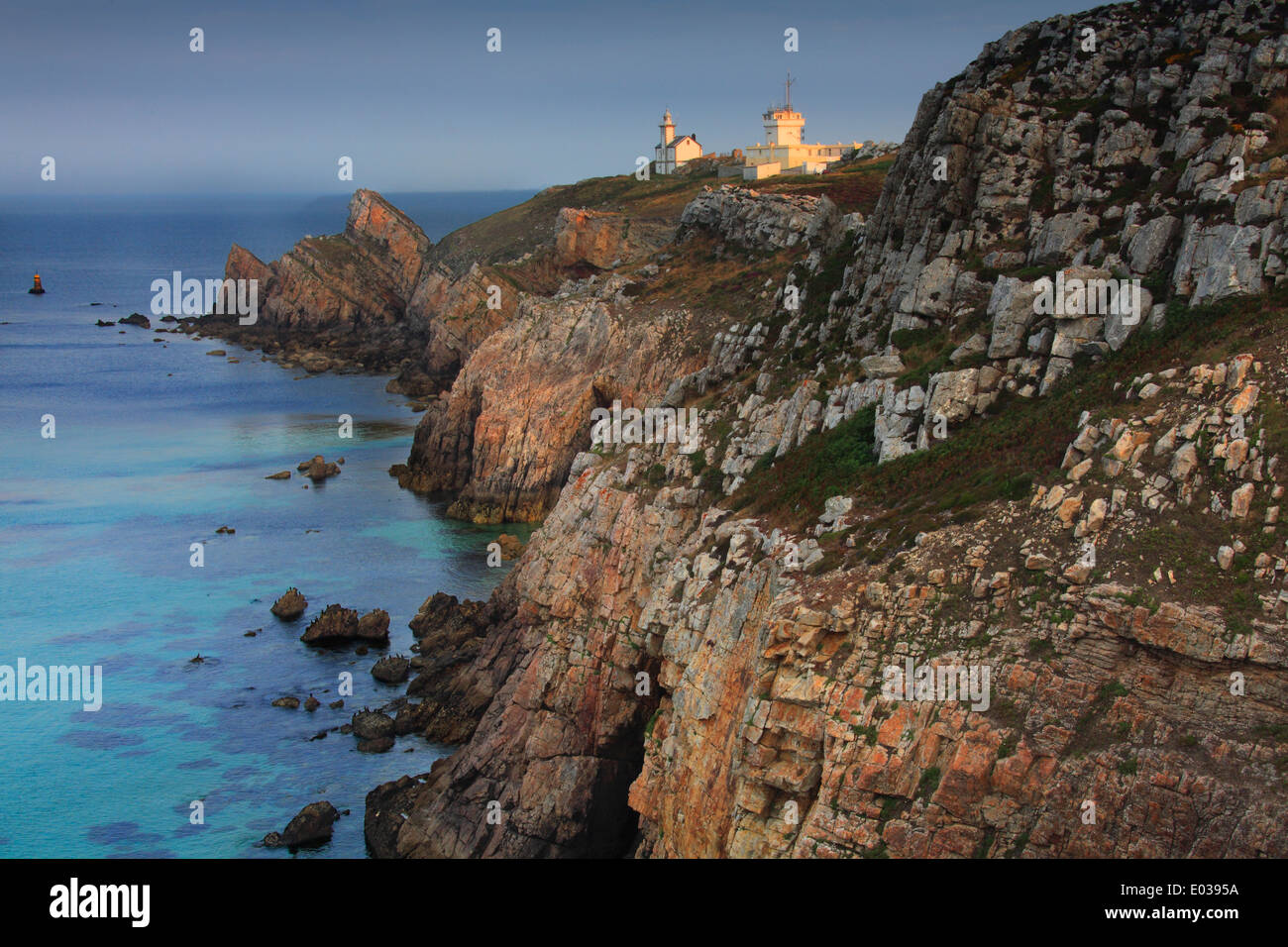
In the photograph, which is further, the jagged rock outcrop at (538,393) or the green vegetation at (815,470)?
the jagged rock outcrop at (538,393)

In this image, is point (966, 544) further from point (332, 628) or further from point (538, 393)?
point (538, 393)

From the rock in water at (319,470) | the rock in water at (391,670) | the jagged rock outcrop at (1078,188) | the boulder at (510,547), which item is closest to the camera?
the jagged rock outcrop at (1078,188)

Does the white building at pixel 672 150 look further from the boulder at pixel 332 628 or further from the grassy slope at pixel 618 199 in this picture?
the boulder at pixel 332 628

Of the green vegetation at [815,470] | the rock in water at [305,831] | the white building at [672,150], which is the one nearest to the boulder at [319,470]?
the rock in water at [305,831]

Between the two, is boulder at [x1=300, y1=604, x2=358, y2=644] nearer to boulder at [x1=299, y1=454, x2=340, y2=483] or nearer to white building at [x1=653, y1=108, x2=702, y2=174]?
boulder at [x1=299, y1=454, x2=340, y2=483]

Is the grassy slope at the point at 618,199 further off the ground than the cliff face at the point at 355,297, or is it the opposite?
the grassy slope at the point at 618,199
